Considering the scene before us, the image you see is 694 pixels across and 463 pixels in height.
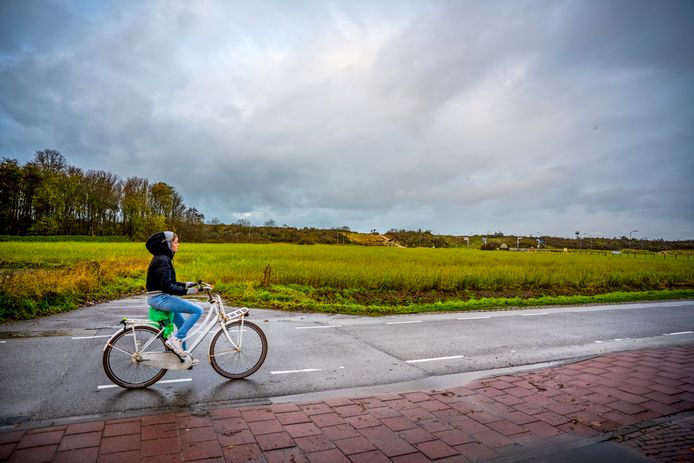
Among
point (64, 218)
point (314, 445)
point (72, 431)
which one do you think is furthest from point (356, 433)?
point (64, 218)

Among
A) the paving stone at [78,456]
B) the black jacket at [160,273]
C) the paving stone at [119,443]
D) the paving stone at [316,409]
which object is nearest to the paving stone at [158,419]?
the paving stone at [119,443]

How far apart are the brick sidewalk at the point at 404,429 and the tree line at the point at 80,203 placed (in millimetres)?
58857

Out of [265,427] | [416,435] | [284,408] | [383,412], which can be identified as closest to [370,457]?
[416,435]

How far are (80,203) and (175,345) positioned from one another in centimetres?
6831

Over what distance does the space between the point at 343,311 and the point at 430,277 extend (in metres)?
7.16

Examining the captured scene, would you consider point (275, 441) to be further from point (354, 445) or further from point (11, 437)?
point (11, 437)

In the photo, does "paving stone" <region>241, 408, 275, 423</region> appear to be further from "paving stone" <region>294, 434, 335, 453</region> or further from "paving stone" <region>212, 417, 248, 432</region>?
"paving stone" <region>294, 434, 335, 453</region>

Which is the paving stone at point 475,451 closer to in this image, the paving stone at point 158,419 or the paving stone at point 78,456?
the paving stone at point 158,419

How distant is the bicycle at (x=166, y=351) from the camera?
5168mm

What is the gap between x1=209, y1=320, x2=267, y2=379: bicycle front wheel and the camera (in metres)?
5.61

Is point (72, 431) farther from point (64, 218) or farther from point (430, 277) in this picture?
point (64, 218)

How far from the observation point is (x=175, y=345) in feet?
17.2

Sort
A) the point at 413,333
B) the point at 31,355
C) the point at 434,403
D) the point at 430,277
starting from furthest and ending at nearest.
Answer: the point at 430,277, the point at 413,333, the point at 31,355, the point at 434,403

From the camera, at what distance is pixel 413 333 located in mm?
8984
